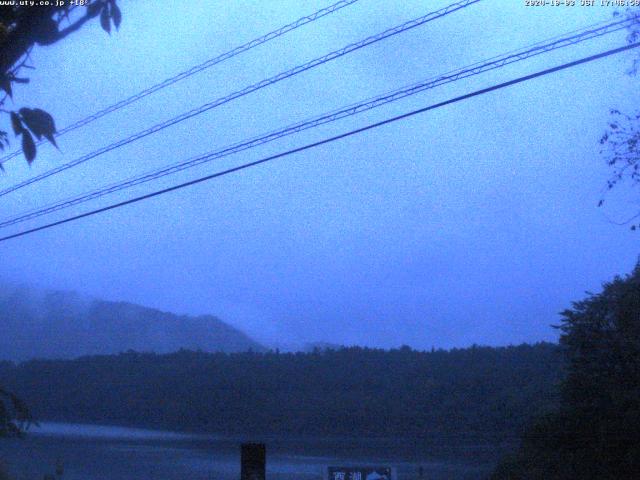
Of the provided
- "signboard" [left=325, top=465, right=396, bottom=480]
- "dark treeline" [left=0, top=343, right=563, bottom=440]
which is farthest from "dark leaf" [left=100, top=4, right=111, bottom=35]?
"dark treeline" [left=0, top=343, right=563, bottom=440]

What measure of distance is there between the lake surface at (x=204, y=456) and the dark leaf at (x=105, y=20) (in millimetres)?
14274

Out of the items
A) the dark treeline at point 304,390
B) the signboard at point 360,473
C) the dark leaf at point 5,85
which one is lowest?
the signboard at point 360,473

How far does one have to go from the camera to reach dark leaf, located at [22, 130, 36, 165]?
172 inches

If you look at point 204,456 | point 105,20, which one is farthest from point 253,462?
point 204,456

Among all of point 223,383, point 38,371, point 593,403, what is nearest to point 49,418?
point 38,371

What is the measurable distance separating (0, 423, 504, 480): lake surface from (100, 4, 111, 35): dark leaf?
14.3m

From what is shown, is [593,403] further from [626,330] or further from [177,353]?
[177,353]

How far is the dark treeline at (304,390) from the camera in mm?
40719

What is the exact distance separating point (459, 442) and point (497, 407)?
338 cm

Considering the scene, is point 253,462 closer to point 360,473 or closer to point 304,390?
point 360,473

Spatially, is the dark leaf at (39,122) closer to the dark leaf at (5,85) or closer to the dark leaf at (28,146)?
the dark leaf at (28,146)

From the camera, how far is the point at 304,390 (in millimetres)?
52219

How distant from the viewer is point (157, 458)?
2781 cm

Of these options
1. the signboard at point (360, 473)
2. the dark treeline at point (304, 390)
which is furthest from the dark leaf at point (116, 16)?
the dark treeline at point (304, 390)
